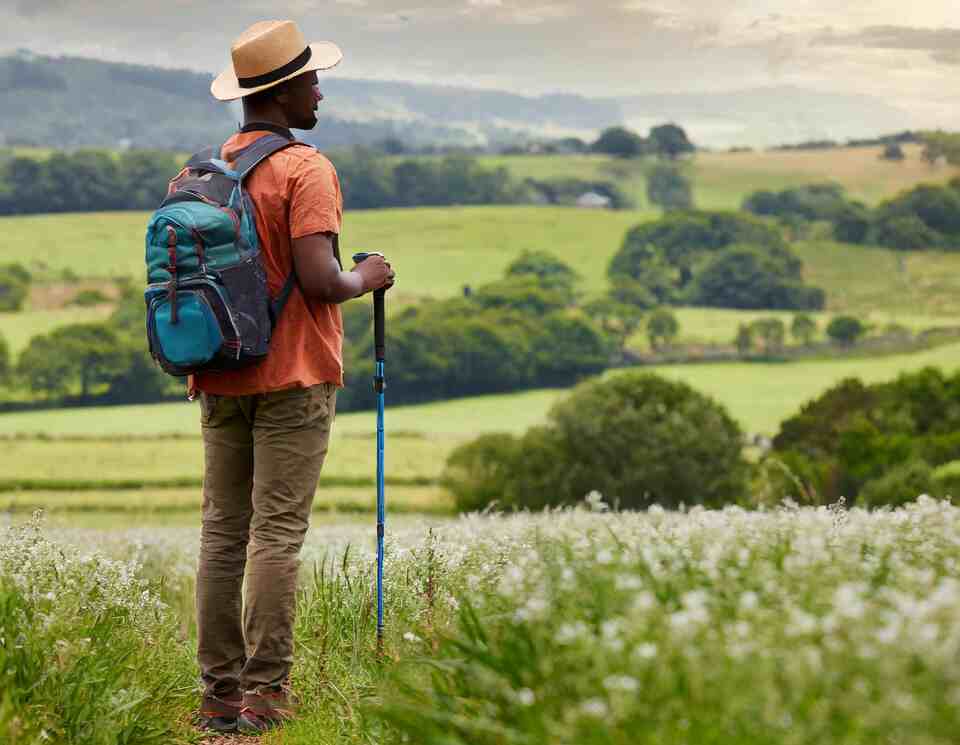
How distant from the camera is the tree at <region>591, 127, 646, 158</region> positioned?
113188 mm

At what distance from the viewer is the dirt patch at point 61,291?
91312 millimetres

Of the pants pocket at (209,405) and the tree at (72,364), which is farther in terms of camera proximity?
the tree at (72,364)

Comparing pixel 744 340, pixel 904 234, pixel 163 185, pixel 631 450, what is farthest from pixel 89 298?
pixel 904 234

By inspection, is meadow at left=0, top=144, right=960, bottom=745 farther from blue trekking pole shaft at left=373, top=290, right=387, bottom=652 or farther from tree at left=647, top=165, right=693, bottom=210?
tree at left=647, top=165, right=693, bottom=210

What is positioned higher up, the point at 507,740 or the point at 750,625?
the point at 750,625

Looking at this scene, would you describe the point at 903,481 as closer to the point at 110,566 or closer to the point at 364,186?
the point at 110,566

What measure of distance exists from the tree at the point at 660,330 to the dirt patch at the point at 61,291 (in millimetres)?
35755

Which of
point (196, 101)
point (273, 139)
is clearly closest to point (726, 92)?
point (196, 101)

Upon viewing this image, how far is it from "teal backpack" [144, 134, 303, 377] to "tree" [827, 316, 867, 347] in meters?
79.2

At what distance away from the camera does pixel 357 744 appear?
442cm

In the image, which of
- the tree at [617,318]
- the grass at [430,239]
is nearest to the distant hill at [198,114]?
the grass at [430,239]

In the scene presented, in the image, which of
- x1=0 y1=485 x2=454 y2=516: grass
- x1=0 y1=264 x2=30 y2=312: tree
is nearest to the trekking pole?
x1=0 y1=485 x2=454 y2=516: grass

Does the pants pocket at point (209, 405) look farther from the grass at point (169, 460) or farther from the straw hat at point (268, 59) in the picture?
the grass at point (169, 460)

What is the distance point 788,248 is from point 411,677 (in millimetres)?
90938
